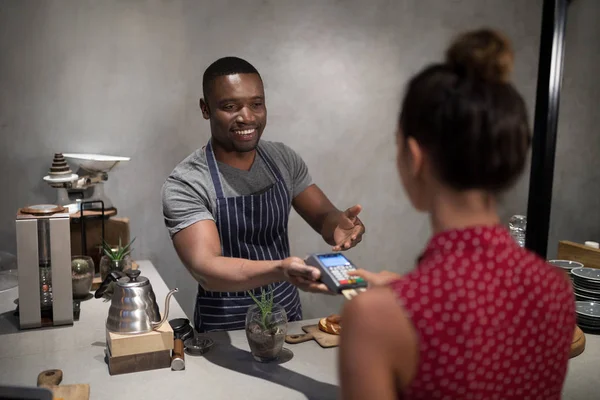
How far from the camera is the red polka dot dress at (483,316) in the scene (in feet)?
2.42

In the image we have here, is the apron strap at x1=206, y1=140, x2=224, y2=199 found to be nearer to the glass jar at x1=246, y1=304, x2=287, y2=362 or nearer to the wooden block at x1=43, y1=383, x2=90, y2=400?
the glass jar at x1=246, y1=304, x2=287, y2=362

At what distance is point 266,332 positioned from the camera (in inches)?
62.7

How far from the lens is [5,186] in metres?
2.95

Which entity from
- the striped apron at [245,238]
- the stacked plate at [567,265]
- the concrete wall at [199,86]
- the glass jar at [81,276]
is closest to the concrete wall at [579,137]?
the concrete wall at [199,86]

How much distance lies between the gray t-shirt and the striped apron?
3cm

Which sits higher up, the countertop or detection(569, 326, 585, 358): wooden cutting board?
detection(569, 326, 585, 358): wooden cutting board

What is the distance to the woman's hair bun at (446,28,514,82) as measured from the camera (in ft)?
2.59

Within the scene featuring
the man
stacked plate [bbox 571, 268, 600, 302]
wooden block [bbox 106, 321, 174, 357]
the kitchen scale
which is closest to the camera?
wooden block [bbox 106, 321, 174, 357]

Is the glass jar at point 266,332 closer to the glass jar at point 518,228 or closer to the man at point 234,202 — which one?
the man at point 234,202

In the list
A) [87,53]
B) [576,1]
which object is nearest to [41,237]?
[87,53]

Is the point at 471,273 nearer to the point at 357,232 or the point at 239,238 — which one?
the point at 357,232

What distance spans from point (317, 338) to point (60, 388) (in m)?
0.73

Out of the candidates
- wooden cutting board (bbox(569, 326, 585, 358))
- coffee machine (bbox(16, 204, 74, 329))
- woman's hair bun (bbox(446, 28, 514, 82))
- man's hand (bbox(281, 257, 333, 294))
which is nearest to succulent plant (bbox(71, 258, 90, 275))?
coffee machine (bbox(16, 204, 74, 329))

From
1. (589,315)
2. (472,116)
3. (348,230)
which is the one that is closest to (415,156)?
(472,116)
